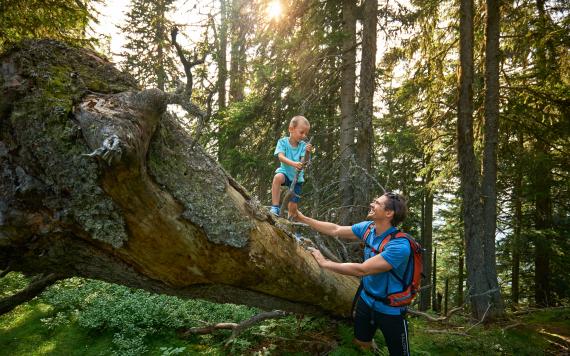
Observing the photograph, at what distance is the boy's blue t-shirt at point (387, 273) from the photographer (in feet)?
11.9

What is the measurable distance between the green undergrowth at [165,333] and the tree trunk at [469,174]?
2317mm

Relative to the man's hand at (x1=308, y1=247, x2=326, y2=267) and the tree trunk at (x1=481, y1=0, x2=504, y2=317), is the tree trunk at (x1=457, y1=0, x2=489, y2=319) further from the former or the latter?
the man's hand at (x1=308, y1=247, x2=326, y2=267)

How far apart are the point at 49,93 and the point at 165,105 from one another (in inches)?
32.1

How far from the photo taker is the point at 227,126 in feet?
33.4

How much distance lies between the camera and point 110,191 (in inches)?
88.2

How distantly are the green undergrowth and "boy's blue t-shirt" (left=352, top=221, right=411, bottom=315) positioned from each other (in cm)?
73

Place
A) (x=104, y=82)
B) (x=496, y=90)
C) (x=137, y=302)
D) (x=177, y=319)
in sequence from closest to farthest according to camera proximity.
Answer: (x=104, y=82) < (x=177, y=319) < (x=137, y=302) < (x=496, y=90)

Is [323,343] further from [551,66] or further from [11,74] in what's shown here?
[551,66]

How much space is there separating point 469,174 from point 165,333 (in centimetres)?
828

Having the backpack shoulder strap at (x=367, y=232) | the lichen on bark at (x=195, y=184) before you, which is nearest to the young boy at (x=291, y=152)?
the backpack shoulder strap at (x=367, y=232)

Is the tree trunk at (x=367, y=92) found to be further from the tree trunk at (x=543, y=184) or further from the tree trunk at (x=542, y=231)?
the tree trunk at (x=542, y=231)

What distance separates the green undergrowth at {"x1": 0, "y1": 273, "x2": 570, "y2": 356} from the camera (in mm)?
4828

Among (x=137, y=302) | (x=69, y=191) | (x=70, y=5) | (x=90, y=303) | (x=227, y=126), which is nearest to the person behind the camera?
A: (x=69, y=191)

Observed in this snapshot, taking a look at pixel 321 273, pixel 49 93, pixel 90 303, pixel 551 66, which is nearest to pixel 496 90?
pixel 551 66
